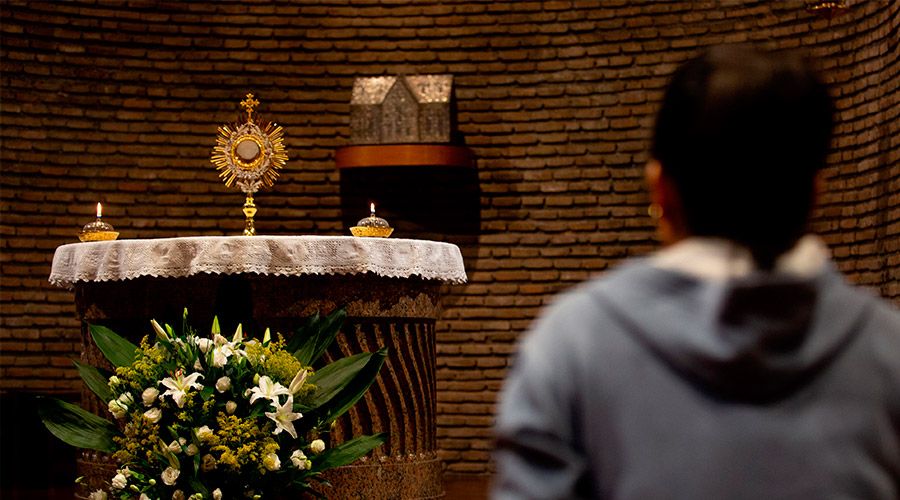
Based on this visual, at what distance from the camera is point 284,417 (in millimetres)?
3699

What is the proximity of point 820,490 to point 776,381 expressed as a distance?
10cm

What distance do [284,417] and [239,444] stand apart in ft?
0.55

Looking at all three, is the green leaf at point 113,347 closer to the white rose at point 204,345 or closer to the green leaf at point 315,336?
the white rose at point 204,345

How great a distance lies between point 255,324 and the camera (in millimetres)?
4520

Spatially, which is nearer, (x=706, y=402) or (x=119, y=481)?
(x=706, y=402)

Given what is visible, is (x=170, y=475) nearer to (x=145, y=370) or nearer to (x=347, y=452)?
(x=145, y=370)

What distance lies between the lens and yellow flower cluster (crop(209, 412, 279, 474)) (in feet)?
11.9

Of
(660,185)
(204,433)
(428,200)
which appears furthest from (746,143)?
(428,200)

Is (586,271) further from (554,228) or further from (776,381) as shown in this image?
(776,381)

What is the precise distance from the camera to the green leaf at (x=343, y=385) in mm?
4113

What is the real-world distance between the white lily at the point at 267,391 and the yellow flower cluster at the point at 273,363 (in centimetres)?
8

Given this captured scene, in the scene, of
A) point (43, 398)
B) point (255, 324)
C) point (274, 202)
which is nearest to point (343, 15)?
point (274, 202)

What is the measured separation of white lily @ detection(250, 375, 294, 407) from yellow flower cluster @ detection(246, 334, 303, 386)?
8cm

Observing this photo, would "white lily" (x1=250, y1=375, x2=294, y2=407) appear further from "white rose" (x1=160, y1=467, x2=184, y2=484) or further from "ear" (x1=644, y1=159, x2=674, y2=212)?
"ear" (x1=644, y1=159, x2=674, y2=212)
